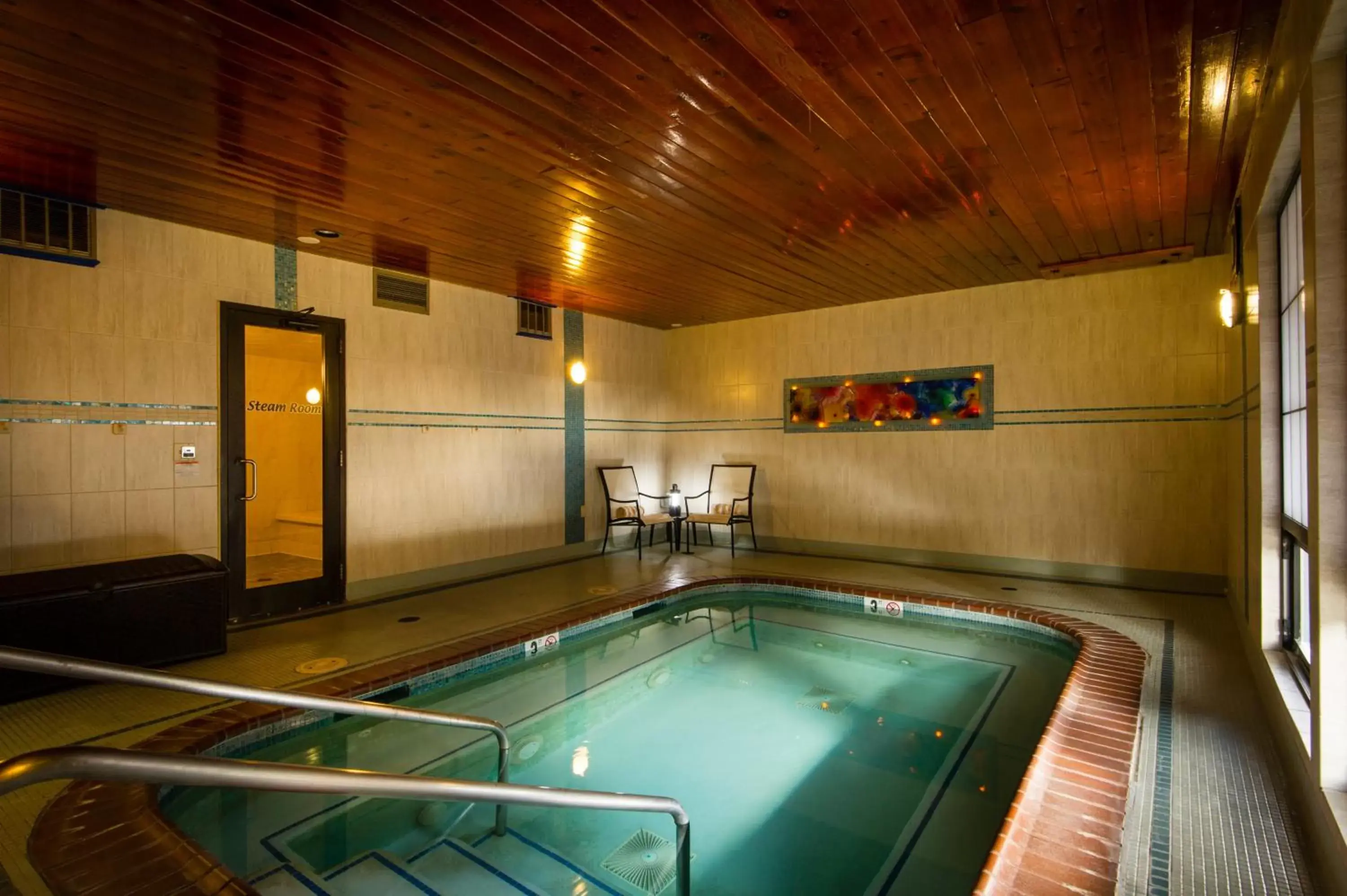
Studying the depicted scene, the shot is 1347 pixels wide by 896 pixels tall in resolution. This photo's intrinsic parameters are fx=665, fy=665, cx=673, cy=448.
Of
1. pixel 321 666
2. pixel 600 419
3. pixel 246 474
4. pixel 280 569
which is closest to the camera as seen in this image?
pixel 321 666

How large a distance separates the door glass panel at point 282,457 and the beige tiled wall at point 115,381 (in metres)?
2.12

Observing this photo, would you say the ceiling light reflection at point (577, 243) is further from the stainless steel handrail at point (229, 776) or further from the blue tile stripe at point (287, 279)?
the stainless steel handrail at point (229, 776)

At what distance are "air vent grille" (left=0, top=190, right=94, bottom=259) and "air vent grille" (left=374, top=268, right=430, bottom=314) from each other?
206 cm

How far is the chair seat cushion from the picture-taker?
7.98 metres

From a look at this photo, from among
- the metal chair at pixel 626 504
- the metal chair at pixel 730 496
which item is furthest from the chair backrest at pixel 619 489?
the metal chair at pixel 730 496

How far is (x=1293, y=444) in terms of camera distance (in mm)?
3119

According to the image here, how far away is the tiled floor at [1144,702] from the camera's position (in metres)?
2.16

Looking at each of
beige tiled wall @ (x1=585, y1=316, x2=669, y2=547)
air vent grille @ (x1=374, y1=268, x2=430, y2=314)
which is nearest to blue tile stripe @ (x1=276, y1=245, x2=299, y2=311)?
air vent grille @ (x1=374, y1=268, x2=430, y2=314)

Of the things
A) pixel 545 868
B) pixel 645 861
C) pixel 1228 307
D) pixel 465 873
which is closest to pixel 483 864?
pixel 465 873

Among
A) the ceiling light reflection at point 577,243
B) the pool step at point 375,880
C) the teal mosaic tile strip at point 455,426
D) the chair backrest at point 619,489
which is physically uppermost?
the ceiling light reflection at point 577,243

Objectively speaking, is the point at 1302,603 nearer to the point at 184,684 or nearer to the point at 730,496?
the point at 184,684

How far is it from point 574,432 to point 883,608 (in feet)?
13.6

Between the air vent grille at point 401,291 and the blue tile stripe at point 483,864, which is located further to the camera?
the air vent grille at point 401,291

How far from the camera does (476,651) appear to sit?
4367 mm
